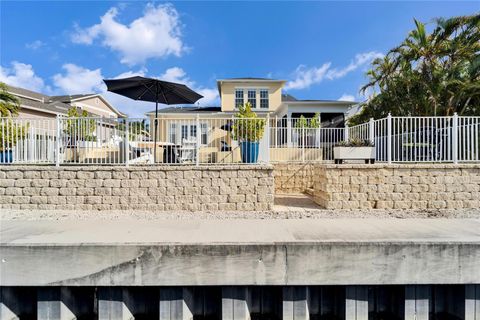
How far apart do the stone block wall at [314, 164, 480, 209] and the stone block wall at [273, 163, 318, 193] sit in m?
2.78

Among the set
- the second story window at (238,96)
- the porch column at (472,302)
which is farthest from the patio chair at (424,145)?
the second story window at (238,96)

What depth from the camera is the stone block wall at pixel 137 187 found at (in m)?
6.21

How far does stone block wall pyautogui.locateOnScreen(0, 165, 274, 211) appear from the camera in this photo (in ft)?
20.4

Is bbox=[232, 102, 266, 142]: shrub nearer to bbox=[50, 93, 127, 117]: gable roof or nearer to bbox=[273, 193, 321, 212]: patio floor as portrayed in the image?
bbox=[273, 193, 321, 212]: patio floor

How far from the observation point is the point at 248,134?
22.4 ft

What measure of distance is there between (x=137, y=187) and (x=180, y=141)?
1600 mm

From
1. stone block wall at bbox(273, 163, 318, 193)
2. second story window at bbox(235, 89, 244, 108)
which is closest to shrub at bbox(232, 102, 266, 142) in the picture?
stone block wall at bbox(273, 163, 318, 193)

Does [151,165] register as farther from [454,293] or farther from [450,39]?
[450,39]

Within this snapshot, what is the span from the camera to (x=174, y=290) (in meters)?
3.64

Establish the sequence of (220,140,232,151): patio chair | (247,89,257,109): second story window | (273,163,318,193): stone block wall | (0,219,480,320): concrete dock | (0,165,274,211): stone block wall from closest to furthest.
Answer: (0,219,480,320): concrete dock
(0,165,274,211): stone block wall
(220,140,232,151): patio chair
(273,163,318,193): stone block wall
(247,89,257,109): second story window

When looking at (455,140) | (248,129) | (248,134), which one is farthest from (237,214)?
(455,140)

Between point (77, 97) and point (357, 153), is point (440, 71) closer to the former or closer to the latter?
point (357, 153)

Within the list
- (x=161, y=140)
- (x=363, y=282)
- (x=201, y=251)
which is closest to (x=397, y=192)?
(x=363, y=282)

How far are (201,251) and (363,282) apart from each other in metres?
2.24
